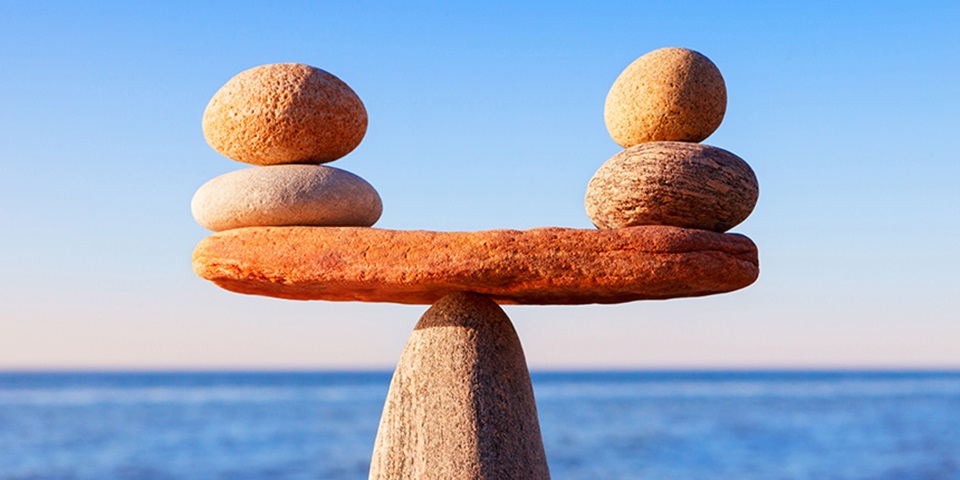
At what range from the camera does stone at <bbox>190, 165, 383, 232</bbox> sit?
6504 mm

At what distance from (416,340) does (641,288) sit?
1641 millimetres

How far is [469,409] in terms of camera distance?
21.3 ft

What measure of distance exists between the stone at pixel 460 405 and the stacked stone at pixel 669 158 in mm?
1135

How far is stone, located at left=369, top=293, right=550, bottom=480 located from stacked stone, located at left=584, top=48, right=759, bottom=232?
3.72ft

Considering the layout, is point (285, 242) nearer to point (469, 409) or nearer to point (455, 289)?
point (455, 289)

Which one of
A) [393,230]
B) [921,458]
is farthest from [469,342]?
[921,458]

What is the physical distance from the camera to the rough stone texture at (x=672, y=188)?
6.33 metres

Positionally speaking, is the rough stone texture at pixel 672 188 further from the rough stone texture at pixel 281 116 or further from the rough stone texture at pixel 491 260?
the rough stone texture at pixel 281 116

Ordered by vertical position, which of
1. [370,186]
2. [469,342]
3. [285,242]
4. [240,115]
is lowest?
[469,342]

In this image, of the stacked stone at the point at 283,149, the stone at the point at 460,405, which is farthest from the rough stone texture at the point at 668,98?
the stacked stone at the point at 283,149

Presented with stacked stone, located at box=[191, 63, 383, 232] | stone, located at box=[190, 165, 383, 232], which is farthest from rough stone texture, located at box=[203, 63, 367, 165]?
stone, located at box=[190, 165, 383, 232]

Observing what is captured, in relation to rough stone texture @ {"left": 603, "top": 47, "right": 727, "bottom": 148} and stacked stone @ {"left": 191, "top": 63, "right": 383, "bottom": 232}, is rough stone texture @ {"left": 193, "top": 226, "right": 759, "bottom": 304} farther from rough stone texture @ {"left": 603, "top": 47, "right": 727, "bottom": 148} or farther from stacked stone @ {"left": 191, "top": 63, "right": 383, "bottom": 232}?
rough stone texture @ {"left": 603, "top": 47, "right": 727, "bottom": 148}

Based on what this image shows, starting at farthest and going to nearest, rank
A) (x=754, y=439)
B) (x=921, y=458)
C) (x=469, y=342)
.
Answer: (x=754, y=439)
(x=921, y=458)
(x=469, y=342)

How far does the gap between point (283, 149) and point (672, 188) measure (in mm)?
2653
